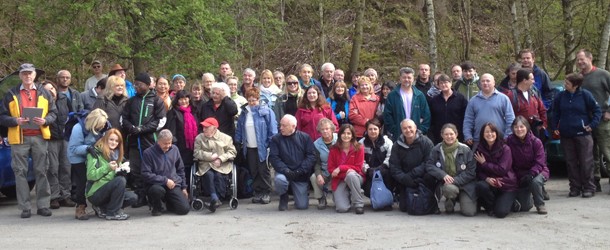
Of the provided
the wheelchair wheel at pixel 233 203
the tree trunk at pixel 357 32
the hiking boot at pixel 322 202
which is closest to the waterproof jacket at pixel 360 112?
the hiking boot at pixel 322 202

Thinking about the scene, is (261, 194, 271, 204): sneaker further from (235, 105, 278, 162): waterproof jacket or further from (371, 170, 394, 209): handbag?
(371, 170, 394, 209): handbag

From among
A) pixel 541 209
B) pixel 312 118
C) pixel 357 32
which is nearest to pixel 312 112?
pixel 312 118

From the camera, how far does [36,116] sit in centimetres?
891

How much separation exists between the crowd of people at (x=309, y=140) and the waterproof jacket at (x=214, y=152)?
2 centimetres

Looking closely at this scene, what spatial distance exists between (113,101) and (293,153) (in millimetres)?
2724

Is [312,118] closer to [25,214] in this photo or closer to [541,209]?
[541,209]

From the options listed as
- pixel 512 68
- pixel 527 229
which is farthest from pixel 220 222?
pixel 512 68

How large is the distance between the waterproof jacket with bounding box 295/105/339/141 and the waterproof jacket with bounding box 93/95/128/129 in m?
2.65

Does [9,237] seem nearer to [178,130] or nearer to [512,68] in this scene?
[178,130]

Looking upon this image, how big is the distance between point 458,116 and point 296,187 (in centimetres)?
268

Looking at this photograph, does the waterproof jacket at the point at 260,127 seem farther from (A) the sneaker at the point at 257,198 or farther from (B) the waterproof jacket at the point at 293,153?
(A) the sneaker at the point at 257,198

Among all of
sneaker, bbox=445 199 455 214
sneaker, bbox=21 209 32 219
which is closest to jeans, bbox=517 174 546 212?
sneaker, bbox=445 199 455 214

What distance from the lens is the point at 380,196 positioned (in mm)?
8805

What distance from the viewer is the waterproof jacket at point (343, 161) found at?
9.08 m
